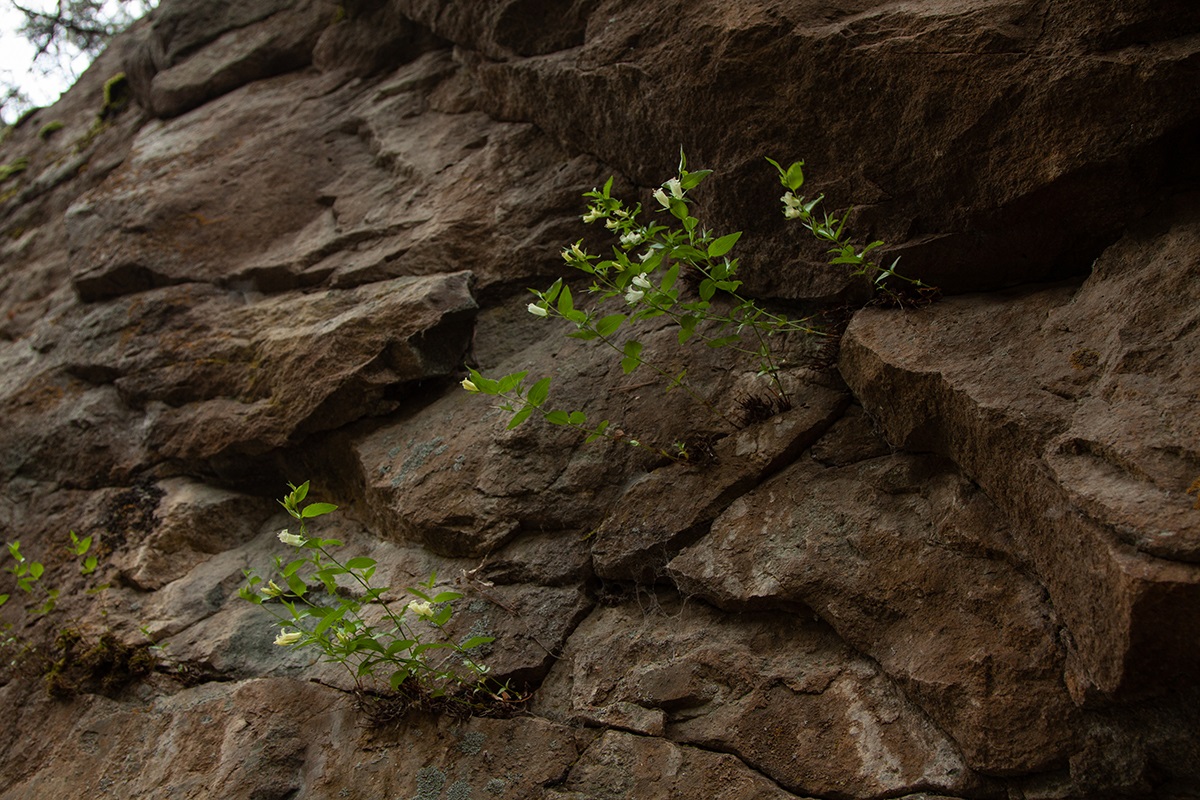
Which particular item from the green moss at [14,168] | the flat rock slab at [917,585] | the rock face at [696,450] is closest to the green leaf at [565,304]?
the rock face at [696,450]

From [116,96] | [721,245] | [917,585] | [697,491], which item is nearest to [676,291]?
[721,245]

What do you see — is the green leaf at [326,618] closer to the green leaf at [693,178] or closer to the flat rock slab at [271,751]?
the flat rock slab at [271,751]

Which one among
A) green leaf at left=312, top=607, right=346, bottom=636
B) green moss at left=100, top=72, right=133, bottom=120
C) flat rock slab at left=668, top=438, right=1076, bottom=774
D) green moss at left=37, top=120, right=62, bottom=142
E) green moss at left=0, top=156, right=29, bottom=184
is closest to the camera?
flat rock slab at left=668, top=438, right=1076, bottom=774

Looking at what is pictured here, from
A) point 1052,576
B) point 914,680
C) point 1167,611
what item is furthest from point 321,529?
point 1167,611

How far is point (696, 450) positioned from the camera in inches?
123

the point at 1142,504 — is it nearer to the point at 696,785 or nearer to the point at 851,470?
the point at 851,470

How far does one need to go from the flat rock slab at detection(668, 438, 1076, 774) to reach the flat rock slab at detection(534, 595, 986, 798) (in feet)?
0.27

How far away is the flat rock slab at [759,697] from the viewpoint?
90.9 inches

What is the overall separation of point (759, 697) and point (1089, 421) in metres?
1.28

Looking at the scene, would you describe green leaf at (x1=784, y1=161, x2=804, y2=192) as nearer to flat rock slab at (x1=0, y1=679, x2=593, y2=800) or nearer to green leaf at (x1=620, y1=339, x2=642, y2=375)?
green leaf at (x1=620, y1=339, x2=642, y2=375)

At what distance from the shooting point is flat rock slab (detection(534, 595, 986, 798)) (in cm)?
231

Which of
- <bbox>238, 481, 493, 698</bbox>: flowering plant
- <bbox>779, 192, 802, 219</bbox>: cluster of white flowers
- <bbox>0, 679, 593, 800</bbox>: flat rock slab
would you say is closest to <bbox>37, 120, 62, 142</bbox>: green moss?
<bbox>0, 679, 593, 800</bbox>: flat rock slab

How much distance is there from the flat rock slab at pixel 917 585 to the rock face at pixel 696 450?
11 millimetres

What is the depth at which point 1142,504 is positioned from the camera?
1965 mm
